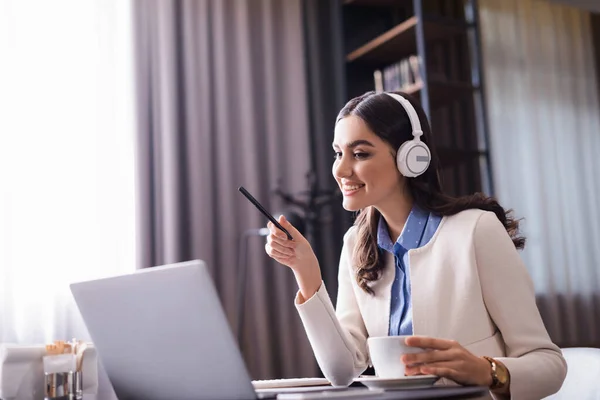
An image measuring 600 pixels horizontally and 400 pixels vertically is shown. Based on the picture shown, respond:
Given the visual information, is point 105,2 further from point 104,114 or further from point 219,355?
point 219,355

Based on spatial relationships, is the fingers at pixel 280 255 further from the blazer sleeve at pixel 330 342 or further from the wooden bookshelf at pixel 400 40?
the wooden bookshelf at pixel 400 40

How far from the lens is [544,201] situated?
3627 mm

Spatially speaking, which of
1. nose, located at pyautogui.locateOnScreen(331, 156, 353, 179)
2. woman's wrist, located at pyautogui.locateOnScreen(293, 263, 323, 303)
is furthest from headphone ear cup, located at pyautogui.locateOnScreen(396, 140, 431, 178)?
woman's wrist, located at pyautogui.locateOnScreen(293, 263, 323, 303)

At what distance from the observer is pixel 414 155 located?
4.42ft

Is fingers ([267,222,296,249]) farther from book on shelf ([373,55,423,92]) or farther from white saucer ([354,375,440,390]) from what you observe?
book on shelf ([373,55,423,92])

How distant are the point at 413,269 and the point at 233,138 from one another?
186 centimetres

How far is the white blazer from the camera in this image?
1172mm

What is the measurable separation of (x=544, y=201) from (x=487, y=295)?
8.52 feet

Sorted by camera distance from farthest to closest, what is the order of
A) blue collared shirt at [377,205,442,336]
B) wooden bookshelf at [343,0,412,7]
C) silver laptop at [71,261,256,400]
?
1. wooden bookshelf at [343,0,412,7]
2. blue collared shirt at [377,205,442,336]
3. silver laptop at [71,261,256,400]

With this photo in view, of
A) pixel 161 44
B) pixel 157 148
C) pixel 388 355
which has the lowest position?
pixel 388 355

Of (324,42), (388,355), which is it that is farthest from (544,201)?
(388,355)

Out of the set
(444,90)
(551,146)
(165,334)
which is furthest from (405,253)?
(551,146)

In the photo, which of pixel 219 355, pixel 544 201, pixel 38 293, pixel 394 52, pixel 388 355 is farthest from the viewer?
pixel 544 201

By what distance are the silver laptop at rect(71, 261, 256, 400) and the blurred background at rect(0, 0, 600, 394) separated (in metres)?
A: 1.76
